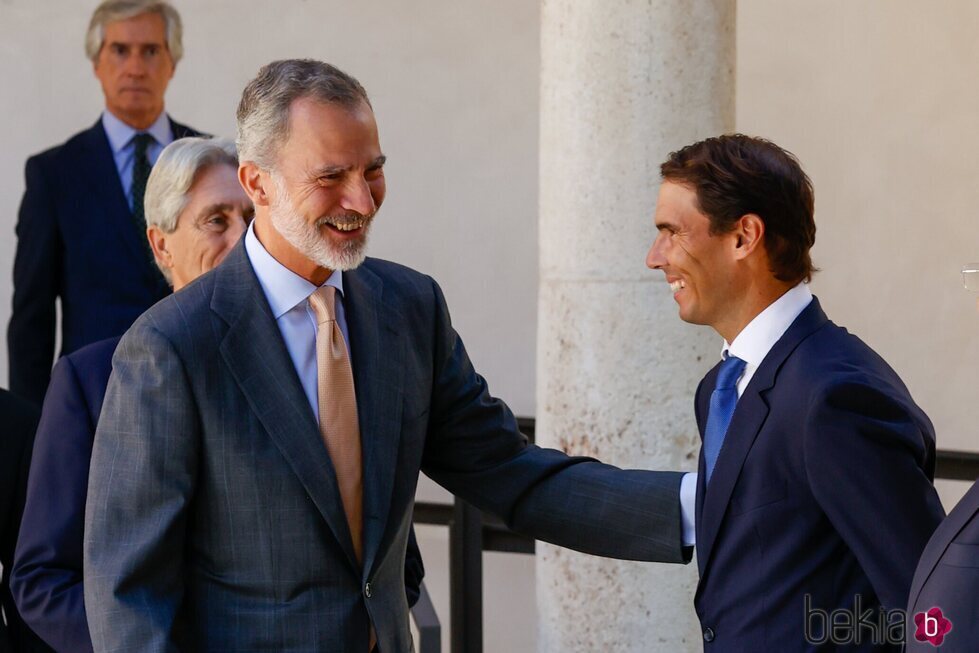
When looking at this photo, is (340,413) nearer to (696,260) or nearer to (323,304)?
(323,304)

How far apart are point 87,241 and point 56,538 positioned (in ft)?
7.38

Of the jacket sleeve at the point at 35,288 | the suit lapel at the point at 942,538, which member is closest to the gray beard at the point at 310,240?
the suit lapel at the point at 942,538

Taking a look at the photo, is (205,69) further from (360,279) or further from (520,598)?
(360,279)

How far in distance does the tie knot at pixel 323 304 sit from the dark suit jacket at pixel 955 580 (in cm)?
116

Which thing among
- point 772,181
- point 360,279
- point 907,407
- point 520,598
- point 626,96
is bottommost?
point 520,598

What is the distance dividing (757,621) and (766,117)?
13.1 feet

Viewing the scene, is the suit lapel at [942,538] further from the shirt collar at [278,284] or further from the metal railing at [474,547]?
the metal railing at [474,547]

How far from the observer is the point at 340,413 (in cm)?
278

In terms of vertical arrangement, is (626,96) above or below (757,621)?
above

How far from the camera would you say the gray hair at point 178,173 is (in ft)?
11.5

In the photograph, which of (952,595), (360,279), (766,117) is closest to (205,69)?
(766,117)

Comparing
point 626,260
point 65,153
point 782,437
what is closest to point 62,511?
point 782,437

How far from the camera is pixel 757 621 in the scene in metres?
2.62

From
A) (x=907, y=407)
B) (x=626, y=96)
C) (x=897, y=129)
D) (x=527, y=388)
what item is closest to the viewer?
(x=907, y=407)
